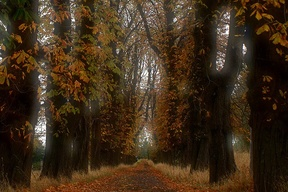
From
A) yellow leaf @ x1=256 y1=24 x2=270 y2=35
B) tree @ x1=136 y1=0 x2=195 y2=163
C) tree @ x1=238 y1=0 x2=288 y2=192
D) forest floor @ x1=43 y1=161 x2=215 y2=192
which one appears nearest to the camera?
yellow leaf @ x1=256 y1=24 x2=270 y2=35

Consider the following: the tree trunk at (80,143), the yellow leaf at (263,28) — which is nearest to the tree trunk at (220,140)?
the yellow leaf at (263,28)

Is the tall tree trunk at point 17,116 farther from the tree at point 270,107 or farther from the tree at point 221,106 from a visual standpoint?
the tree at point 221,106

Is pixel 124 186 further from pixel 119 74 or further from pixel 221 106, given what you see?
pixel 221 106

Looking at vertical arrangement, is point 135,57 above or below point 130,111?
above

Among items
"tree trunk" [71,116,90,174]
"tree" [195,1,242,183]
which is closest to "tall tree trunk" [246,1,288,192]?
"tree" [195,1,242,183]

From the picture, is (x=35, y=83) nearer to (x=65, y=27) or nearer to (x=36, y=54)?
(x=36, y=54)

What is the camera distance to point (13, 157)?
8633 mm

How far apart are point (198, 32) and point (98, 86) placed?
443 cm

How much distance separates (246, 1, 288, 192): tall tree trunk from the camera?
671 cm

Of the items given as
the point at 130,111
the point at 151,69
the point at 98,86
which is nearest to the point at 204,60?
the point at 98,86

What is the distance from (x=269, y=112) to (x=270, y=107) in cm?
9

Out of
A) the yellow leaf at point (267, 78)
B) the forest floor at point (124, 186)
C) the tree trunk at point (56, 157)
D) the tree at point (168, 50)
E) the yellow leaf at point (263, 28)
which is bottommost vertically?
the forest floor at point (124, 186)

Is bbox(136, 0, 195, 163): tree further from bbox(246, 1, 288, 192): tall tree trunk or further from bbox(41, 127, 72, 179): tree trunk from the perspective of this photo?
bbox(246, 1, 288, 192): tall tree trunk

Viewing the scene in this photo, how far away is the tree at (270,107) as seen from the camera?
22.0 feet
